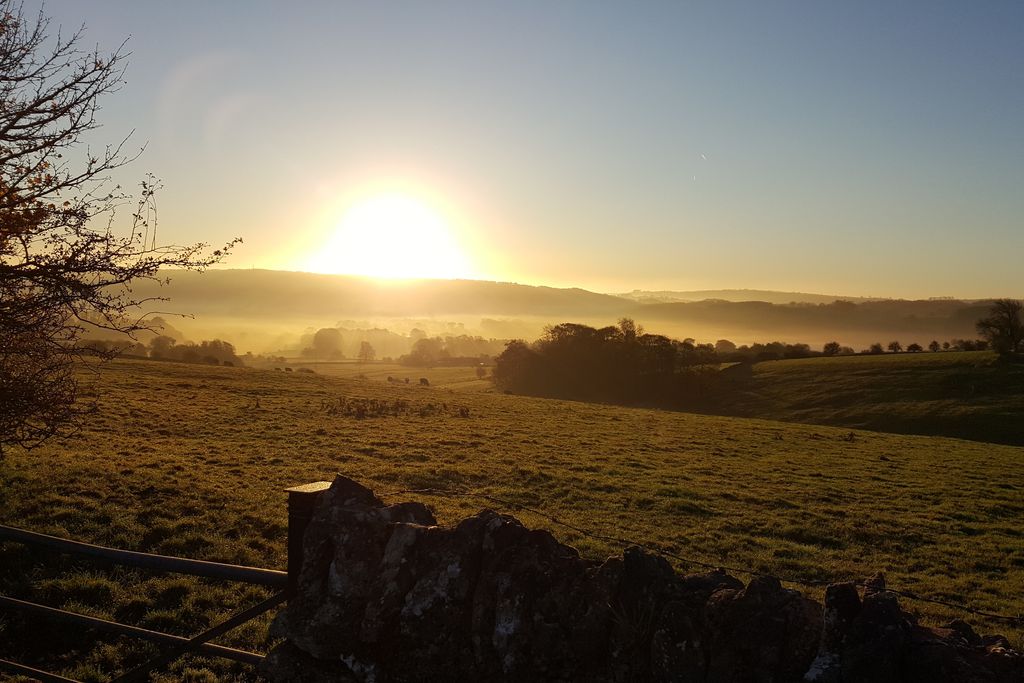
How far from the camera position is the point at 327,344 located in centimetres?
17625

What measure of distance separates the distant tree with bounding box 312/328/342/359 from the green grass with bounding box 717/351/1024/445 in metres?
126

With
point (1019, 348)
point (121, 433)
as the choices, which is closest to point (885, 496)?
point (121, 433)

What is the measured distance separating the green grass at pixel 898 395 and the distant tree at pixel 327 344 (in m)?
126

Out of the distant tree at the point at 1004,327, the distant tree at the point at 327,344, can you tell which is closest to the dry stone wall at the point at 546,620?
the distant tree at the point at 1004,327

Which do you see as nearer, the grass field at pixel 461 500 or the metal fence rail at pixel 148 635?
the metal fence rail at pixel 148 635

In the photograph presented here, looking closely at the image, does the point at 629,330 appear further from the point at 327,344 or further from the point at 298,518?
the point at 327,344

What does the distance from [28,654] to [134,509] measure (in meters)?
6.09

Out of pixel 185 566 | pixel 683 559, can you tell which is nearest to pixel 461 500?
pixel 683 559

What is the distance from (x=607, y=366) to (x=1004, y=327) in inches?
1596

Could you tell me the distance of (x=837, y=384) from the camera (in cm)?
6072

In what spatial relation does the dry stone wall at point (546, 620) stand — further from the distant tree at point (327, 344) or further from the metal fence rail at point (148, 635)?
the distant tree at point (327, 344)

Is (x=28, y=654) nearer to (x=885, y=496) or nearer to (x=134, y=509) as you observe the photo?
(x=134, y=509)

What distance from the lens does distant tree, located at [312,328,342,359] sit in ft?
563

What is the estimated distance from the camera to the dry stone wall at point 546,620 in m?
3.18
